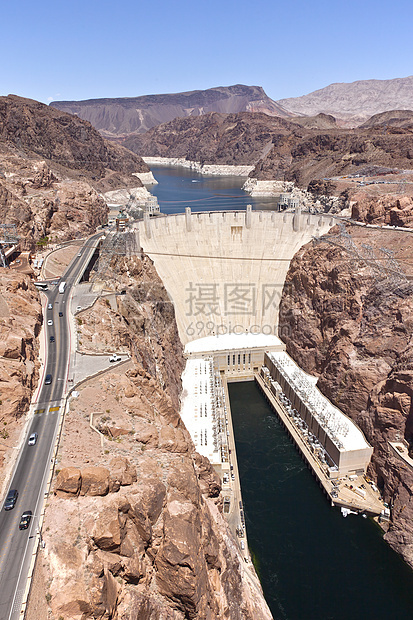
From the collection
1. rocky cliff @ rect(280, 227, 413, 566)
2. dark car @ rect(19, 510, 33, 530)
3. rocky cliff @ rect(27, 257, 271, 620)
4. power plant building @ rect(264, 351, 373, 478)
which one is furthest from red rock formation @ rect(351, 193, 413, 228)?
dark car @ rect(19, 510, 33, 530)

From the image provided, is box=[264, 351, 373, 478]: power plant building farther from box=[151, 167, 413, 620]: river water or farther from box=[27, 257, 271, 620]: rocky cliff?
box=[27, 257, 271, 620]: rocky cliff

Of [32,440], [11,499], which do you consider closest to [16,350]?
[32,440]

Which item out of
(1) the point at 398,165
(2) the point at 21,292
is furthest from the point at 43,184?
(1) the point at 398,165

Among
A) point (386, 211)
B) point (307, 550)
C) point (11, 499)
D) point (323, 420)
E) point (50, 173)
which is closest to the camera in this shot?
point (11, 499)

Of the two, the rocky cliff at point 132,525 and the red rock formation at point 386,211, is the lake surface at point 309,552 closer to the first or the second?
the rocky cliff at point 132,525

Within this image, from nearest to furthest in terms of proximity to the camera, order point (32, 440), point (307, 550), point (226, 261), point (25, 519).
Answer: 1. point (25, 519)
2. point (32, 440)
3. point (307, 550)
4. point (226, 261)

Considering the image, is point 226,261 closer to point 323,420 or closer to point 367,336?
point 367,336

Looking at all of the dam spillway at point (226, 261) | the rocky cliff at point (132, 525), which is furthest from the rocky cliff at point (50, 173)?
the rocky cliff at point (132, 525)
